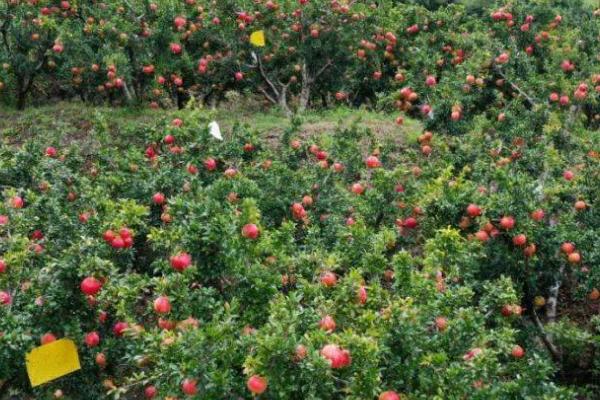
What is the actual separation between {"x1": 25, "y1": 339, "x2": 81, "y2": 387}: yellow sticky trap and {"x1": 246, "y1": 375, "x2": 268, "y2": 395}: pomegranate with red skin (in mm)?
1191

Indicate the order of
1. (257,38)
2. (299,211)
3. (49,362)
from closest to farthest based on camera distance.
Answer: (49,362) < (299,211) < (257,38)

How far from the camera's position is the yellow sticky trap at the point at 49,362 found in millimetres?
3521

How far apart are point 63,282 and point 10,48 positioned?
20.1 feet

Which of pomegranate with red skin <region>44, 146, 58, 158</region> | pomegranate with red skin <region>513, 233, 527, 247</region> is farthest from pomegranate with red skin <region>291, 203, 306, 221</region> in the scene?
pomegranate with red skin <region>44, 146, 58, 158</region>

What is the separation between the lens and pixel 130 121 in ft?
27.5

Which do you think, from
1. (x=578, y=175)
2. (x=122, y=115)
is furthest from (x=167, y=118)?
(x=578, y=175)

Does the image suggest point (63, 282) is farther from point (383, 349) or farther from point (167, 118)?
point (167, 118)

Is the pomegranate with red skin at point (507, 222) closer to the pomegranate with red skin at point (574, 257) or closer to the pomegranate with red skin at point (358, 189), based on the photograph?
the pomegranate with red skin at point (574, 257)

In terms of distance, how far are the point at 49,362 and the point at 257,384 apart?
1.28m

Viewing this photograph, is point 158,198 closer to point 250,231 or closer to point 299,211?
point 299,211

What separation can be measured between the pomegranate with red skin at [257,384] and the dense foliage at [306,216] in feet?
0.06

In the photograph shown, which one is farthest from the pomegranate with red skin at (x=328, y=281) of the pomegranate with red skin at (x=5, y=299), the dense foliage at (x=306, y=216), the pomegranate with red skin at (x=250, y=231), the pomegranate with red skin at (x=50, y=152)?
the pomegranate with red skin at (x=50, y=152)

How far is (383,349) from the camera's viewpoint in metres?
3.13

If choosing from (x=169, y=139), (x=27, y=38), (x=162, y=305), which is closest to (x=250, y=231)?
(x=162, y=305)
